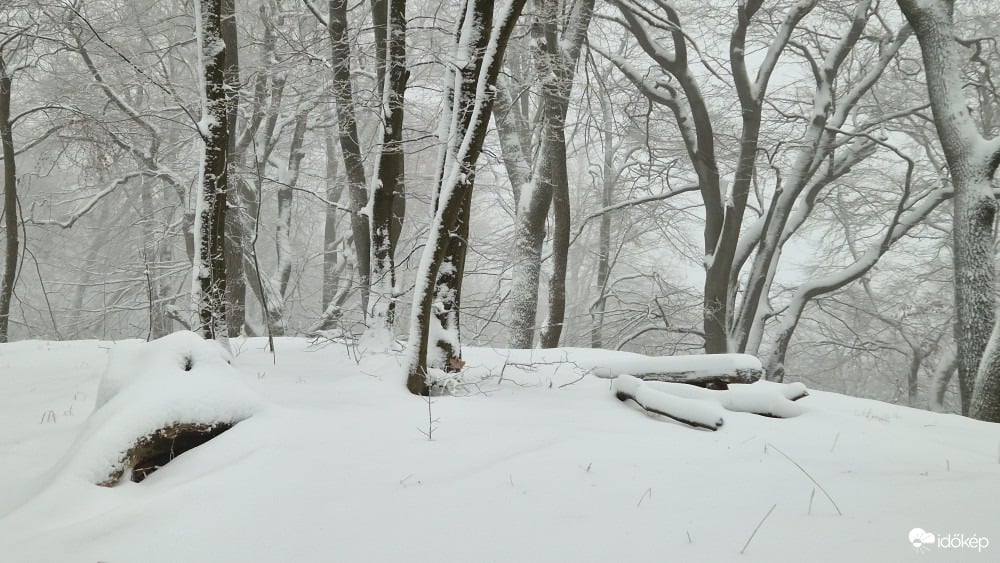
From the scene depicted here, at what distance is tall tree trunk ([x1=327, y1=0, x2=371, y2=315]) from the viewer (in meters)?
5.56

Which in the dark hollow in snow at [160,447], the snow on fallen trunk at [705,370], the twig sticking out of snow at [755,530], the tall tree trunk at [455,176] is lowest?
the twig sticking out of snow at [755,530]

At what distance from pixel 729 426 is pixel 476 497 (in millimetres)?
1710

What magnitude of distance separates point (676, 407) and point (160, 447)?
2583mm

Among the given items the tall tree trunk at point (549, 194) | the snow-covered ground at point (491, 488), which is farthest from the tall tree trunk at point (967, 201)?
the tall tree trunk at point (549, 194)

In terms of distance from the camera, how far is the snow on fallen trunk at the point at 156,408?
7.32ft

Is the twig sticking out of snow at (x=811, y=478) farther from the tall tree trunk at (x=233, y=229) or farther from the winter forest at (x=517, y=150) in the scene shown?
the tall tree trunk at (x=233, y=229)

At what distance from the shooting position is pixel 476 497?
2031 mm

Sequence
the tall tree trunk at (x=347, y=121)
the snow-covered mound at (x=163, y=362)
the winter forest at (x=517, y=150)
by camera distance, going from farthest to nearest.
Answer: the tall tree trunk at (x=347, y=121) → the winter forest at (x=517, y=150) → the snow-covered mound at (x=163, y=362)

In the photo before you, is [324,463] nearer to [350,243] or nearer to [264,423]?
[264,423]

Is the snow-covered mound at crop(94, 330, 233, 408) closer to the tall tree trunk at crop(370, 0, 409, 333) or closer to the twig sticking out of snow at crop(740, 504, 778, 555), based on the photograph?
the tall tree trunk at crop(370, 0, 409, 333)

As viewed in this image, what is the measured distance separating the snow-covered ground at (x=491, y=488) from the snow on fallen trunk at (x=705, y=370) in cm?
50

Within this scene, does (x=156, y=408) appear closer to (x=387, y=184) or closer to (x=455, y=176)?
(x=455, y=176)

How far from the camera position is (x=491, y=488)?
2.11 meters

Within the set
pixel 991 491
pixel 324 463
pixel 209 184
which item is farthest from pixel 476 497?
pixel 209 184
